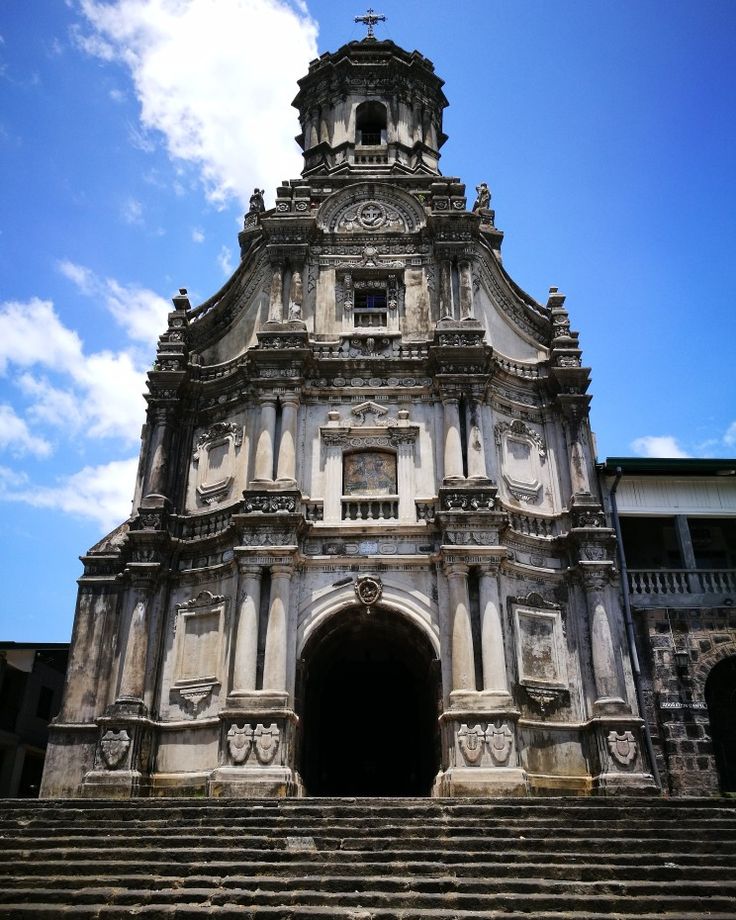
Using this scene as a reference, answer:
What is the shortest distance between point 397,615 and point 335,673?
16.1ft

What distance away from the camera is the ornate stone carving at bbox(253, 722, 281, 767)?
1698 centimetres

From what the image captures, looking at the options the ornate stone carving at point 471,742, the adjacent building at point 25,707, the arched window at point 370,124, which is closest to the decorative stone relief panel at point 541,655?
the ornate stone carving at point 471,742

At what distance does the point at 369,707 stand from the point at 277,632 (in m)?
6.79

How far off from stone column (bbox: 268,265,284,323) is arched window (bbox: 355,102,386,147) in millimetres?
8337

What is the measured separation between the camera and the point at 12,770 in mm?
29938

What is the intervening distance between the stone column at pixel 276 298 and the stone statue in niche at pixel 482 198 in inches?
266

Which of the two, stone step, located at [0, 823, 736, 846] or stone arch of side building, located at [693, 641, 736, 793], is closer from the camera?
stone step, located at [0, 823, 736, 846]

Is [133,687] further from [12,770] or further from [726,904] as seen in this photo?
[12,770]

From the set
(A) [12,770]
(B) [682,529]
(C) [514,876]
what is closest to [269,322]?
(B) [682,529]

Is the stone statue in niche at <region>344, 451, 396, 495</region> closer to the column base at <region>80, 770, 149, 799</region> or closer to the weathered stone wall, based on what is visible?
the weathered stone wall

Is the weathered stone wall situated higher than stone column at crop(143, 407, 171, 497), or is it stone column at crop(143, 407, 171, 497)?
stone column at crop(143, 407, 171, 497)

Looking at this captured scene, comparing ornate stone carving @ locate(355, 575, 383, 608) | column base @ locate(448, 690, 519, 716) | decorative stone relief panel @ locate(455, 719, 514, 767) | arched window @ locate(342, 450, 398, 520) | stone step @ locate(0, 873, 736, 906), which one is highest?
arched window @ locate(342, 450, 398, 520)

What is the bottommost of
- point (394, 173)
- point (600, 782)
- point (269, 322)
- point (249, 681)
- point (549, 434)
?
point (600, 782)

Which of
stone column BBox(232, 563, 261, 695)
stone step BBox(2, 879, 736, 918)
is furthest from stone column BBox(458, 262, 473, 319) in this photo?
stone step BBox(2, 879, 736, 918)
